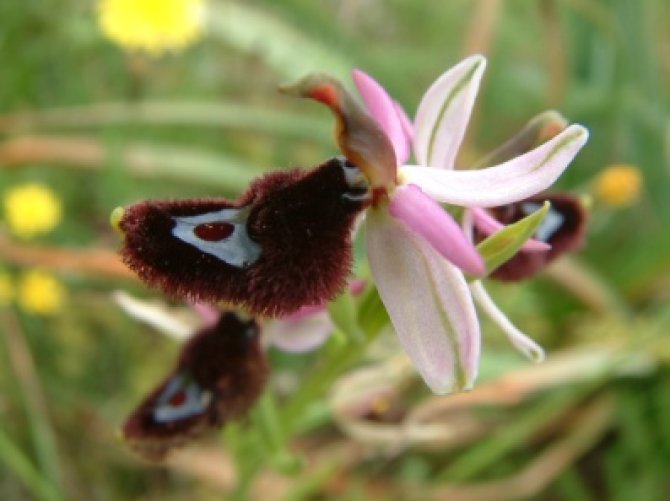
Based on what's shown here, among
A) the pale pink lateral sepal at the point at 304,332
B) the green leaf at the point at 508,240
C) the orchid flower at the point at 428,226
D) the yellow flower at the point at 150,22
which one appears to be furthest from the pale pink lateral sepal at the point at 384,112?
the yellow flower at the point at 150,22

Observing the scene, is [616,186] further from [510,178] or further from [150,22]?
[150,22]

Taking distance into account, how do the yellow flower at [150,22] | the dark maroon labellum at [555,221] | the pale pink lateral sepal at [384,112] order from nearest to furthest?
1. the pale pink lateral sepal at [384,112]
2. the dark maroon labellum at [555,221]
3. the yellow flower at [150,22]

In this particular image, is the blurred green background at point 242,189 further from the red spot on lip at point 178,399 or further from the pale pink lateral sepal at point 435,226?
the pale pink lateral sepal at point 435,226

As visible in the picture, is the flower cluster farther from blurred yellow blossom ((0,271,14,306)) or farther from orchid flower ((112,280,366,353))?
blurred yellow blossom ((0,271,14,306))

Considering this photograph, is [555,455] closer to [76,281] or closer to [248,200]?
[76,281]

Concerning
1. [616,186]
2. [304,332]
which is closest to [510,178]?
[304,332]

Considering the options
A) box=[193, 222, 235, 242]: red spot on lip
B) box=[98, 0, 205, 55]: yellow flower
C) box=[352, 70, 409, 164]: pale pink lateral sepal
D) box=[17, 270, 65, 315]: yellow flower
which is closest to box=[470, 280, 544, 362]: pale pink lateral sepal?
box=[352, 70, 409, 164]: pale pink lateral sepal

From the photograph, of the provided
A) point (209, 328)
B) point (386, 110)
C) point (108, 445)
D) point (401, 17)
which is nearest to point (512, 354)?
point (108, 445)
